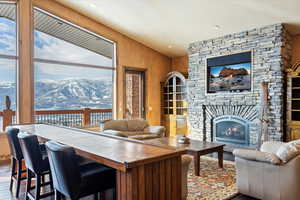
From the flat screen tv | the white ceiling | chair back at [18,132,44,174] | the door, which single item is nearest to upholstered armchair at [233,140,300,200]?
chair back at [18,132,44,174]

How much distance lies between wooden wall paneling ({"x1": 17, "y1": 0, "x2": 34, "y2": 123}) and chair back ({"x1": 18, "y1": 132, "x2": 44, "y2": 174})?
11.2ft

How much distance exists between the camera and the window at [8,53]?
5465mm

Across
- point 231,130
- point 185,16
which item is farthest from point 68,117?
point 231,130

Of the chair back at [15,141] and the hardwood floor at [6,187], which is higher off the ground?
the chair back at [15,141]

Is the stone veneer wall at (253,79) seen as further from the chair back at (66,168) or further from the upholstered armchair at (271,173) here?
the chair back at (66,168)

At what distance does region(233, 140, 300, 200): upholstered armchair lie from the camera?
111 inches

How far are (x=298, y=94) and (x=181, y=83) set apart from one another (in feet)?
11.5

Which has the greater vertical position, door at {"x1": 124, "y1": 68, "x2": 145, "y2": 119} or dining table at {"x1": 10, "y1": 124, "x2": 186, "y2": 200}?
door at {"x1": 124, "y1": 68, "x2": 145, "y2": 119}

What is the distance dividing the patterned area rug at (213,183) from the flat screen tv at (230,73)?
2368mm

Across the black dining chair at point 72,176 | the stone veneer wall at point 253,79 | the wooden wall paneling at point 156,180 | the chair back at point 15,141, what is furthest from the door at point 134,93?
the wooden wall paneling at point 156,180

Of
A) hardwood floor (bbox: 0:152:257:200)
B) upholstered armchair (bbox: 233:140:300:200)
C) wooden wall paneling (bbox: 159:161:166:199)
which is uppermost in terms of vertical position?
wooden wall paneling (bbox: 159:161:166:199)

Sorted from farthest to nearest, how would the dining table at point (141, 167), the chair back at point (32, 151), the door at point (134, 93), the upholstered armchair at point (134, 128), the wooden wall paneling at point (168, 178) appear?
the door at point (134, 93), the upholstered armchair at point (134, 128), the chair back at point (32, 151), the wooden wall paneling at point (168, 178), the dining table at point (141, 167)

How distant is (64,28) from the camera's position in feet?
21.2

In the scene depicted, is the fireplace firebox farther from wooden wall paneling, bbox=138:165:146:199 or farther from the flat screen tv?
wooden wall paneling, bbox=138:165:146:199
